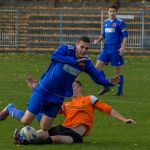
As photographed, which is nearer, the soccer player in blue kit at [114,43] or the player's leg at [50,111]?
the player's leg at [50,111]

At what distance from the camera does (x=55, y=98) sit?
474 inches

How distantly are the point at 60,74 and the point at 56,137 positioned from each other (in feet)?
3.34

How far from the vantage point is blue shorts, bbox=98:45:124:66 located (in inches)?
820

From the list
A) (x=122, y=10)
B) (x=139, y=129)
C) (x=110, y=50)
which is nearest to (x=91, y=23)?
(x=122, y=10)

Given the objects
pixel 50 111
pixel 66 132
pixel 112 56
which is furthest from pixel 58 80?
pixel 112 56

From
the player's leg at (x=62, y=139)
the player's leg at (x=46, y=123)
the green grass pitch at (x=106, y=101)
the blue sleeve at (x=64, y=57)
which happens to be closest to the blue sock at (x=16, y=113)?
the green grass pitch at (x=106, y=101)

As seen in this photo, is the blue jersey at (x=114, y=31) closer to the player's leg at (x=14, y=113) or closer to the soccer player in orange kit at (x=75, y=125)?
the player's leg at (x=14, y=113)

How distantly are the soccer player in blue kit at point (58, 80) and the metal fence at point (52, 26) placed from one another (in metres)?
25.8

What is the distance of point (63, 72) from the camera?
470 inches

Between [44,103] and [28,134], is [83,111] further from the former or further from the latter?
[28,134]

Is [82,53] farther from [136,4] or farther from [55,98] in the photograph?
[136,4]

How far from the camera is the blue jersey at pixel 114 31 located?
816 inches

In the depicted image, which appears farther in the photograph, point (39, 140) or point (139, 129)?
point (139, 129)

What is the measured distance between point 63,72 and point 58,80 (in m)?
0.15
